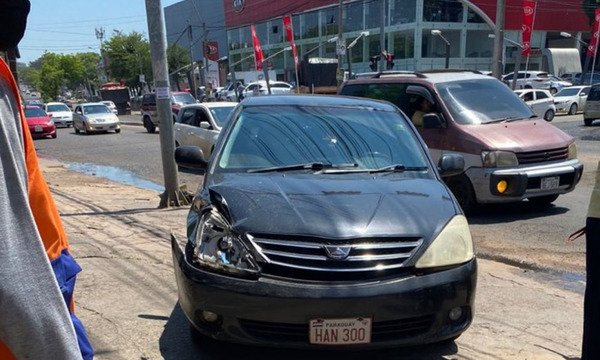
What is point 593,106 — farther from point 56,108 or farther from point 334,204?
point 56,108

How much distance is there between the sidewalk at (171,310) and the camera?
348 cm

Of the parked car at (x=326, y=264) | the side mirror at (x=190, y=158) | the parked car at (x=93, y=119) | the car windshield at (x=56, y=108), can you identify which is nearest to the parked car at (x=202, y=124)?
the side mirror at (x=190, y=158)

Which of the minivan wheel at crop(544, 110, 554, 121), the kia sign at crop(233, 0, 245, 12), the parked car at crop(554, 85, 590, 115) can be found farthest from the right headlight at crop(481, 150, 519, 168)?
the kia sign at crop(233, 0, 245, 12)

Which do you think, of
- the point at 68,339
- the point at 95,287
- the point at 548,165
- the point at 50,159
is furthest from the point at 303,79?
the point at 68,339

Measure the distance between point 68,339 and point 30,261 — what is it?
0.72 ft

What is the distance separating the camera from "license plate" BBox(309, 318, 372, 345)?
2814 millimetres

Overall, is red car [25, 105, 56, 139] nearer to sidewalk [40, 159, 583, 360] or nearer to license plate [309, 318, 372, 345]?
sidewalk [40, 159, 583, 360]

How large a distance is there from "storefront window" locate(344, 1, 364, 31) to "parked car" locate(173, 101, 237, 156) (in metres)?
42.1

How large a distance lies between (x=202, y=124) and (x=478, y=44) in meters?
46.1

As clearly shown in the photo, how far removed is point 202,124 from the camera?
505 inches

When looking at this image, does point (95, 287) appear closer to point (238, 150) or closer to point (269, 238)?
point (238, 150)

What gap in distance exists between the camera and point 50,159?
17.3 meters

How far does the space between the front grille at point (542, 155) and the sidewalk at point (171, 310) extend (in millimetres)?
2068

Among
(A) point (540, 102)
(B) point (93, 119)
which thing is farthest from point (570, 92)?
(B) point (93, 119)
